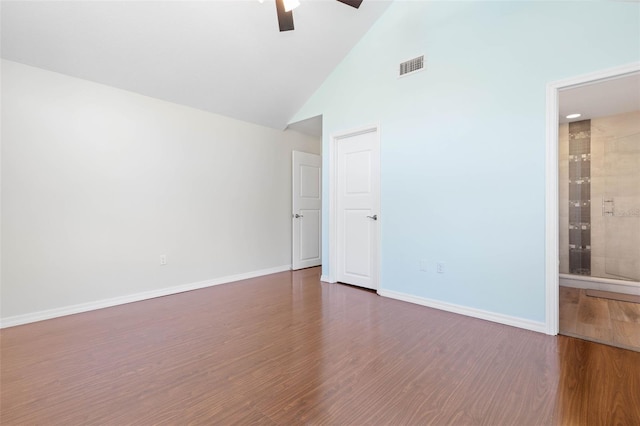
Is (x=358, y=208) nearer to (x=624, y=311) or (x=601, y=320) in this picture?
(x=601, y=320)

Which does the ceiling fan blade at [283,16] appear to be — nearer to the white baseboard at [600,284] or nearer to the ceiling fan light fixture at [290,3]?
the ceiling fan light fixture at [290,3]

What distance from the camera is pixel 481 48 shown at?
278 cm

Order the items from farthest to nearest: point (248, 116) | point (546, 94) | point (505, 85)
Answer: point (248, 116) → point (505, 85) → point (546, 94)

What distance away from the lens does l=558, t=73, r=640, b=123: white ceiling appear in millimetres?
2855

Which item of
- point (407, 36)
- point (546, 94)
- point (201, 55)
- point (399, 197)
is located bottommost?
point (399, 197)

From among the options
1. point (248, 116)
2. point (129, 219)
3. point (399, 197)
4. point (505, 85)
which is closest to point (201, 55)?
point (248, 116)

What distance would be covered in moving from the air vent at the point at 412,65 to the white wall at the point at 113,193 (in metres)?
2.30

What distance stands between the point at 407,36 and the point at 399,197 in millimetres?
1815

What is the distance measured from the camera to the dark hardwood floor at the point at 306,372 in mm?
1465

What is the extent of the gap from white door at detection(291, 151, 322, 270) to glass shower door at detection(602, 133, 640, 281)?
4091 mm

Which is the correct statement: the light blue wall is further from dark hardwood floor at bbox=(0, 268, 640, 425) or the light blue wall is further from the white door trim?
dark hardwood floor at bbox=(0, 268, 640, 425)

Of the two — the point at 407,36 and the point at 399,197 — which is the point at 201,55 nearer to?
the point at 407,36

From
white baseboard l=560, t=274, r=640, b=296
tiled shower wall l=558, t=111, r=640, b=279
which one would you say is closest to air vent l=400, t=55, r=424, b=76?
tiled shower wall l=558, t=111, r=640, b=279

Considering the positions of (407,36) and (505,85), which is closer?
(505,85)
